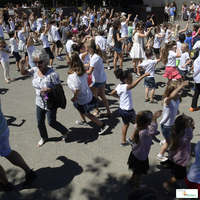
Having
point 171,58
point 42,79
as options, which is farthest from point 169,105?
point 171,58

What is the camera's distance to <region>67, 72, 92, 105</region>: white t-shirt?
389 cm

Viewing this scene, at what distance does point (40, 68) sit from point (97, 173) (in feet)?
6.79

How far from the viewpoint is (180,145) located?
8.83 feet

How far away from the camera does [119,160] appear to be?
12.1ft

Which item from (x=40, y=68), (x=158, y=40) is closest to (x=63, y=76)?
(x=158, y=40)

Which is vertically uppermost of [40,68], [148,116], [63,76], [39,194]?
[40,68]

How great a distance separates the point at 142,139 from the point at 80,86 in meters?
1.72

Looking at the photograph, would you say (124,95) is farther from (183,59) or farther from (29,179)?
(183,59)

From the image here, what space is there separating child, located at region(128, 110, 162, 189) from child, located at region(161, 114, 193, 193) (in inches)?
10.7

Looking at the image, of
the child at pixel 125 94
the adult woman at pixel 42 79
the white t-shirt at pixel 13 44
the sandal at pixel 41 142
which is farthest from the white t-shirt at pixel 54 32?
the child at pixel 125 94

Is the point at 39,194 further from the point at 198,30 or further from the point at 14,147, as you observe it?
the point at 198,30

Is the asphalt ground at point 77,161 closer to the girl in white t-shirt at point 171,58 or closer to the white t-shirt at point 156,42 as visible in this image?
the girl in white t-shirt at point 171,58

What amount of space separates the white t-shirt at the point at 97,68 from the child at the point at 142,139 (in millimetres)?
2200

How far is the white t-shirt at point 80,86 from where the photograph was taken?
3.89 m
